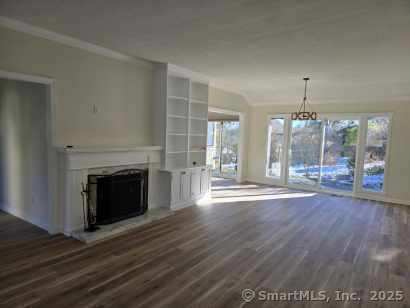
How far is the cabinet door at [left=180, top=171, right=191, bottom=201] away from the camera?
5.34 metres

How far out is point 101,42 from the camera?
381cm

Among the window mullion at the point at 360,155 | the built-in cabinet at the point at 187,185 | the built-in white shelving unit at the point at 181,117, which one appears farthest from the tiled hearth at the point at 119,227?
the window mullion at the point at 360,155

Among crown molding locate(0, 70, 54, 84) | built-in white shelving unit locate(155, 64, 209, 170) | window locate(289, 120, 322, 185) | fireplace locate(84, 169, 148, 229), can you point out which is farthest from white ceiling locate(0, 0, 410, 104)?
window locate(289, 120, 322, 185)

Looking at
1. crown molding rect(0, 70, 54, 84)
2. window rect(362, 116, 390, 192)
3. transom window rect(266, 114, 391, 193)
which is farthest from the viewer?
transom window rect(266, 114, 391, 193)

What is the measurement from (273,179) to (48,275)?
6.70 metres

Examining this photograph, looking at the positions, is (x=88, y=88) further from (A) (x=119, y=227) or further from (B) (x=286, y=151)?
(B) (x=286, y=151)

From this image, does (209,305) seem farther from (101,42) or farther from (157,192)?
(101,42)

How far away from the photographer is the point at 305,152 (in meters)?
7.62

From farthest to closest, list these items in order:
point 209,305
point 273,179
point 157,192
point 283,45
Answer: point 273,179, point 157,192, point 283,45, point 209,305

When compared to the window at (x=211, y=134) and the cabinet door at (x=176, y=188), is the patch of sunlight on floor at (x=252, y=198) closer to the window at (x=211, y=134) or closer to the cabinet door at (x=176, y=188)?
the cabinet door at (x=176, y=188)

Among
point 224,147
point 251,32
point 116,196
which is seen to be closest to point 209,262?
point 116,196

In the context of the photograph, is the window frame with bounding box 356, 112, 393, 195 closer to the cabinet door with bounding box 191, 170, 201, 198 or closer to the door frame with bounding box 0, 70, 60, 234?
the cabinet door with bounding box 191, 170, 201, 198

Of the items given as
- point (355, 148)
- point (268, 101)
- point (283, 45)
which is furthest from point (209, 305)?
point (268, 101)

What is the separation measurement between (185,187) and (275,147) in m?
3.92
